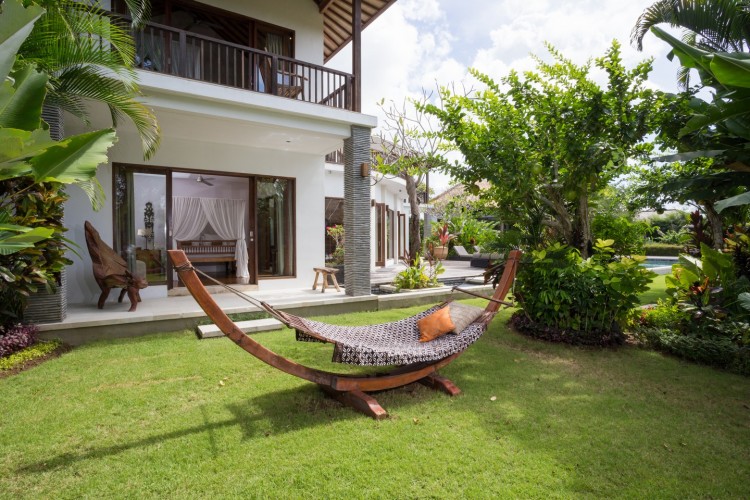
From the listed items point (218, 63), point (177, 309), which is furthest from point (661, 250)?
point (177, 309)

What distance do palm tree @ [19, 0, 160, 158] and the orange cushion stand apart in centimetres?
395

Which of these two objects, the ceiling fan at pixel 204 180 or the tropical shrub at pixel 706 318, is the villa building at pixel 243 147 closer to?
the ceiling fan at pixel 204 180

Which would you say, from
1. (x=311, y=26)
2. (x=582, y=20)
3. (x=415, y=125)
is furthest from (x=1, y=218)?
(x=415, y=125)

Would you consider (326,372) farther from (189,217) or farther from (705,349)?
(189,217)

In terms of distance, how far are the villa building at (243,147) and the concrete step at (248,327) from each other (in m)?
1.76

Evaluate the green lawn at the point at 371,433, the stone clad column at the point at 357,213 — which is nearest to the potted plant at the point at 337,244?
the stone clad column at the point at 357,213

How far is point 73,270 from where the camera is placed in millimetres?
6746

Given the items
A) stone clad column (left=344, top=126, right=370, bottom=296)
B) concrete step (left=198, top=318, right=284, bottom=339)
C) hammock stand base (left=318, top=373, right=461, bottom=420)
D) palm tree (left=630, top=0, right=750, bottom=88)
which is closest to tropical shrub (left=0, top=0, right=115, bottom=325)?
hammock stand base (left=318, top=373, right=461, bottom=420)

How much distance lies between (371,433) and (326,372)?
574 mm

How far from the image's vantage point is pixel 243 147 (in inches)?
323

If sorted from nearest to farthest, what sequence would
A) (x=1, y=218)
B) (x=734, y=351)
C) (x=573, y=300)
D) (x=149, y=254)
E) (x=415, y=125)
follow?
(x=1, y=218) → (x=734, y=351) → (x=573, y=300) → (x=149, y=254) → (x=415, y=125)

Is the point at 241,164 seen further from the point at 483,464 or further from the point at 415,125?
the point at 483,464

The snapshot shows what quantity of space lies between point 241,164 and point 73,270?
11.1 feet

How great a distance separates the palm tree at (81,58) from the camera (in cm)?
398
